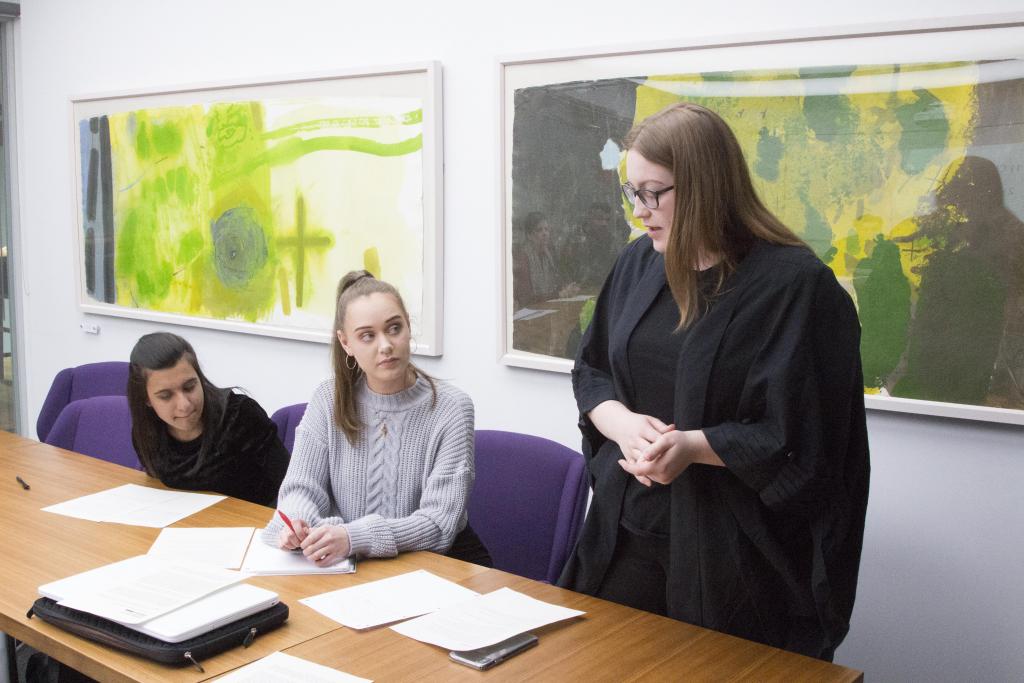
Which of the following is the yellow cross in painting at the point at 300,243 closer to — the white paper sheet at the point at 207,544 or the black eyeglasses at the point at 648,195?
the white paper sheet at the point at 207,544

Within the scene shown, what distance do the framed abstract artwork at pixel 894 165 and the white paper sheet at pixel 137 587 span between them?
5.39ft

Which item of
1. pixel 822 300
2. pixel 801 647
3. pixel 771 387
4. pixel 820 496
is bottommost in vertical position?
pixel 801 647

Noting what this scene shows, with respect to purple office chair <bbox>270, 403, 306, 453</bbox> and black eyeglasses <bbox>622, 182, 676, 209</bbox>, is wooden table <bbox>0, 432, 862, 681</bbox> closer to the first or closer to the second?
black eyeglasses <bbox>622, 182, 676, 209</bbox>

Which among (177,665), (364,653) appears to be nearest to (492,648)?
(364,653)

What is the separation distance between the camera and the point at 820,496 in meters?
1.69

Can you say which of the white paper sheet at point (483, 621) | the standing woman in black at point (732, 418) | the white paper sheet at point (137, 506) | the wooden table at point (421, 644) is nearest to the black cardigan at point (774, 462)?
the standing woman in black at point (732, 418)

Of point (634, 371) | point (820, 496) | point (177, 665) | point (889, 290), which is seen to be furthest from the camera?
point (889, 290)

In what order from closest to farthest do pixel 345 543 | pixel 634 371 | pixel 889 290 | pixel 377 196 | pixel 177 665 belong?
pixel 177 665 → pixel 634 371 → pixel 345 543 → pixel 889 290 → pixel 377 196

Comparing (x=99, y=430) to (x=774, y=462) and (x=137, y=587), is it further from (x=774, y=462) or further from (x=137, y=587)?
(x=774, y=462)

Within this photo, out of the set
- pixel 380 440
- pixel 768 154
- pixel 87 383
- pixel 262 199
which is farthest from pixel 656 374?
pixel 87 383

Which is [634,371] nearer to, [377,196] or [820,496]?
[820,496]

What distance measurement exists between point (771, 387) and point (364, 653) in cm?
81

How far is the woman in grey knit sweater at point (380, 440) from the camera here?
2.25m

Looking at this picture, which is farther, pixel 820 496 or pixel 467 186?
pixel 467 186
